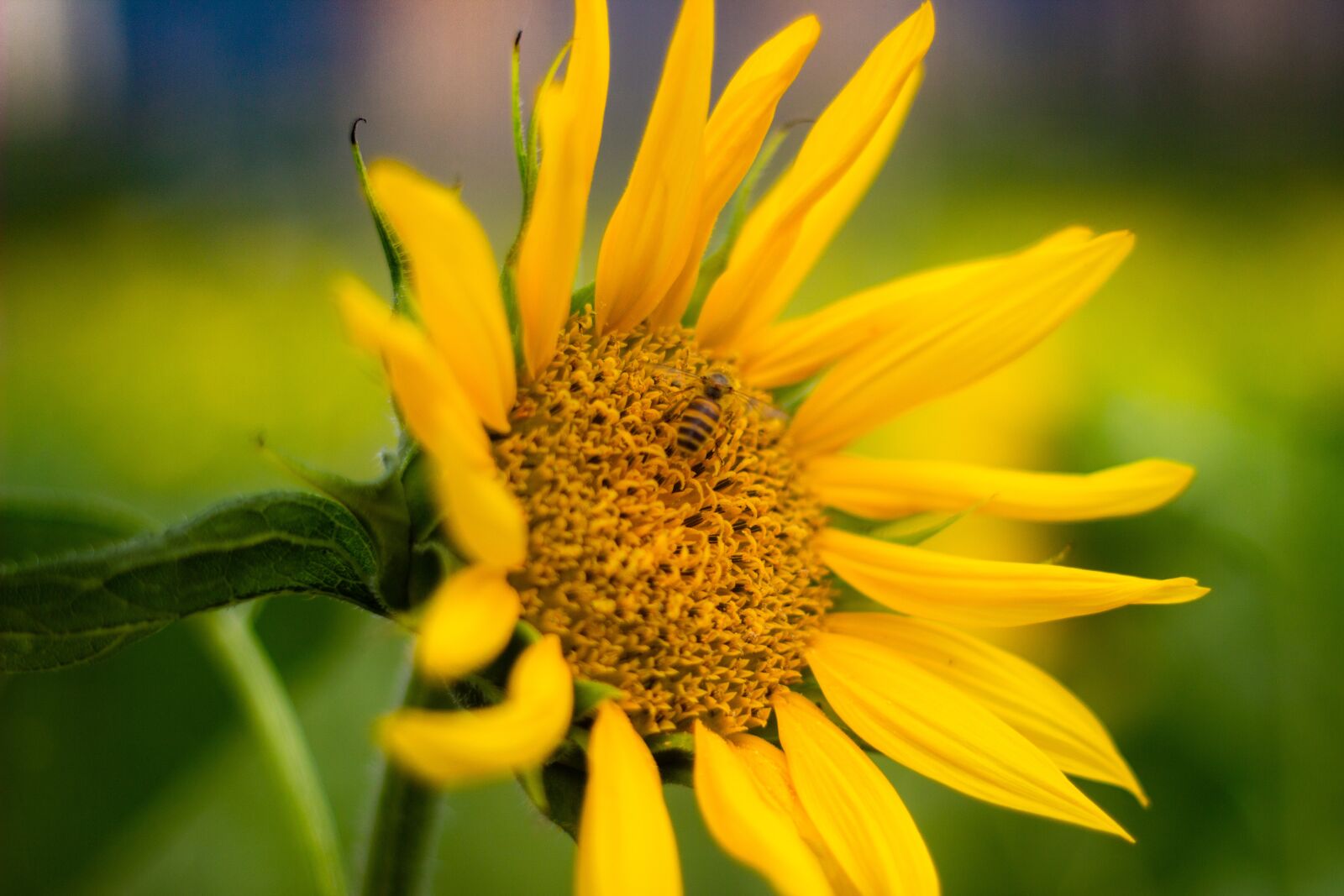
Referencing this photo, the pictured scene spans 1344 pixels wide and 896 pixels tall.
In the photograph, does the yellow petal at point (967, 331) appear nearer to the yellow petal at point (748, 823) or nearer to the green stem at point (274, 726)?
the yellow petal at point (748, 823)

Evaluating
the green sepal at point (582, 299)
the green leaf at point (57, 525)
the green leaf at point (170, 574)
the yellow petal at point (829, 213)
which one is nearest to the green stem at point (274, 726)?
the green leaf at point (57, 525)

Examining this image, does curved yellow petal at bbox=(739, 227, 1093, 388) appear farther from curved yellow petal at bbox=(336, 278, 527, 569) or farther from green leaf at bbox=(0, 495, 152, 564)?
green leaf at bbox=(0, 495, 152, 564)

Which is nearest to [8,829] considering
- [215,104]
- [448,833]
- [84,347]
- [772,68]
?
[448,833]

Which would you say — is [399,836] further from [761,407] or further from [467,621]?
[761,407]

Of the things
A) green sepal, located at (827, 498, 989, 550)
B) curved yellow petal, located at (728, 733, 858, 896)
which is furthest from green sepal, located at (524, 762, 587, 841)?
green sepal, located at (827, 498, 989, 550)

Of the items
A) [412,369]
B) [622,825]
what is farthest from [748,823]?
[412,369]

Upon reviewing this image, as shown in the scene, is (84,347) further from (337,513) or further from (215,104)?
(337,513)
